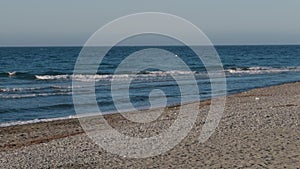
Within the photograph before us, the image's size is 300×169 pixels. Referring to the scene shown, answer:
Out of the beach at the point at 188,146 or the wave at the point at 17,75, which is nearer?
the beach at the point at 188,146

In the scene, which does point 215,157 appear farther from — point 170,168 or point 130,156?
point 130,156

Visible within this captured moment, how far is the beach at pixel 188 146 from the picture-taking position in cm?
1133

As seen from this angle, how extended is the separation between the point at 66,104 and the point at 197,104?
20.7 feet

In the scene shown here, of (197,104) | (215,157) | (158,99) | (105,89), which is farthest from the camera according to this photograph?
(105,89)

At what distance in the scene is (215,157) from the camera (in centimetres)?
1161

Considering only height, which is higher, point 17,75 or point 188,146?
point 188,146

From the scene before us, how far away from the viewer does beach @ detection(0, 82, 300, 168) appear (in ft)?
37.2

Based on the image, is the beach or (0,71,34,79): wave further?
(0,71,34,79): wave

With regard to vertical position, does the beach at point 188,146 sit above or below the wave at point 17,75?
above

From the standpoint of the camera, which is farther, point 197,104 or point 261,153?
point 197,104

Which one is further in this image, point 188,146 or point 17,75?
point 17,75

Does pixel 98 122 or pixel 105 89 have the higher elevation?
pixel 98 122

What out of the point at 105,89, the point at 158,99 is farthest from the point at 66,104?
the point at 105,89

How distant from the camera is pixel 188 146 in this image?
516 inches
